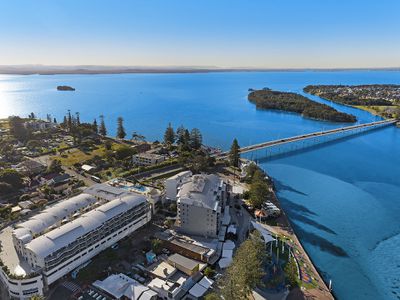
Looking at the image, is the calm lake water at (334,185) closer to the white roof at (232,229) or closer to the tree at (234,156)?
the tree at (234,156)

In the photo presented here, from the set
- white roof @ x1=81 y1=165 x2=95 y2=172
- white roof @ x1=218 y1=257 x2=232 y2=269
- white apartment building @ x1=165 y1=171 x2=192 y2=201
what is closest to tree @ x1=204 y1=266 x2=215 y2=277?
white roof @ x1=218 y1=257 x2=232 y2=269

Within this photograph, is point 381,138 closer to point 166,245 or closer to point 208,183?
point 208,183

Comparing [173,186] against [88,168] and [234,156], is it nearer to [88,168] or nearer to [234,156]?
[234,156]

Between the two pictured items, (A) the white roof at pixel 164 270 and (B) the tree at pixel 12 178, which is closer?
(A) the white roof at pixel 164 270

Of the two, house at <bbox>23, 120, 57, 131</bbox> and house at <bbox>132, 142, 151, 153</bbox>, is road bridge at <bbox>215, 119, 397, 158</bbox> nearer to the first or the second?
house at <bbox>132, 142, 151, 153</bbox>

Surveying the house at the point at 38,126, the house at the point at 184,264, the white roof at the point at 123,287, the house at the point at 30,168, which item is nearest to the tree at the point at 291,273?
the house at the point at 184,264
